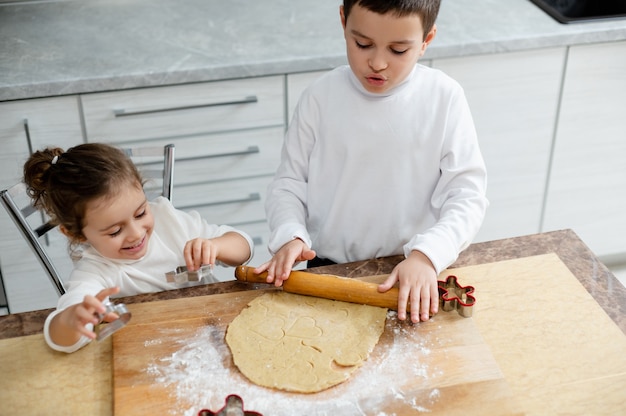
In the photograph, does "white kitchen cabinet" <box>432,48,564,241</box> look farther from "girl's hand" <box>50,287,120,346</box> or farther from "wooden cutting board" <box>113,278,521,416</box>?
"girl's hand" <box>50,287,120,346</box>

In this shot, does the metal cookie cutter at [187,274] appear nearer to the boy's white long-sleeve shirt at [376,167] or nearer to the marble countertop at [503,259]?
the marble countertop at [503,259]

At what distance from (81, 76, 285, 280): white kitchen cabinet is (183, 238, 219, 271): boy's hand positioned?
916mm

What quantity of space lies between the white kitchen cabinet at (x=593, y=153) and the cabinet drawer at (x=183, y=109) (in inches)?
38.2

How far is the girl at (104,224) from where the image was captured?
4.03 ft

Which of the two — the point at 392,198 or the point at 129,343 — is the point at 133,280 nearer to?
the point at 129,343

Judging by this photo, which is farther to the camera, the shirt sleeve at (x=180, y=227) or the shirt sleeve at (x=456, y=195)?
the shirt sleeve at (x=180, y=227)

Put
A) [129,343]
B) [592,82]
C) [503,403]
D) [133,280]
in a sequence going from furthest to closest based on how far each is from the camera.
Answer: [592,82] → [133,280] → [129,343] → [503,403]

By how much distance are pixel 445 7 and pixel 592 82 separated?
537 mm

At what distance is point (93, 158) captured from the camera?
126cm

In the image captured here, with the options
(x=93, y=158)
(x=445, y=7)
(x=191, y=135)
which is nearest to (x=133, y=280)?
(x=93, y=158)

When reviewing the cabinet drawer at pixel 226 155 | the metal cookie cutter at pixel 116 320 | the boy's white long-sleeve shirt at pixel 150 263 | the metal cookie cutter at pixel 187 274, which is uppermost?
the metal cookie cutter at pixel 116 320

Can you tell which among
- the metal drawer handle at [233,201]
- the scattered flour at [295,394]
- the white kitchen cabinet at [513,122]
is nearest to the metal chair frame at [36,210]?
the scattered flour at [295,394]

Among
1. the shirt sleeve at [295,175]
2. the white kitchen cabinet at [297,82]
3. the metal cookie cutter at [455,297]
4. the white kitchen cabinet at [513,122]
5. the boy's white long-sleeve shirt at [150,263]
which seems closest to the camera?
the metal cookie cutter at [455,297]

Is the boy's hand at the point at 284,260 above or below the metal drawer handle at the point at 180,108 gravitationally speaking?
above
